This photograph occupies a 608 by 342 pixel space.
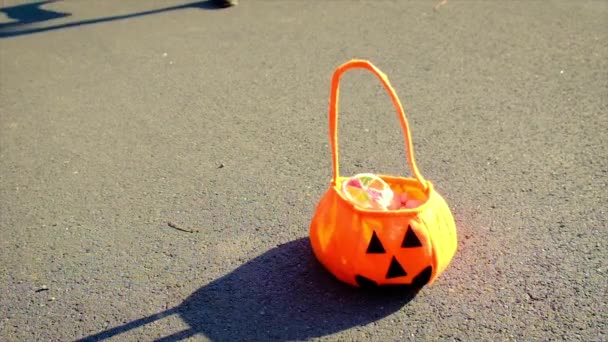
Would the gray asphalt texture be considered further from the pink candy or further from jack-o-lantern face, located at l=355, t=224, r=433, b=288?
the pink candy

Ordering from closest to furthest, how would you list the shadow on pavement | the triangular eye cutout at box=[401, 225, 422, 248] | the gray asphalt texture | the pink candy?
the triangular eye cutout at box=[401, 225, 422, 248] < the gray asphalt texture < the pink candy < the shadow on pavement

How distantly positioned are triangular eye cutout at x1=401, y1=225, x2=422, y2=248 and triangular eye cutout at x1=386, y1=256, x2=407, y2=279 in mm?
78

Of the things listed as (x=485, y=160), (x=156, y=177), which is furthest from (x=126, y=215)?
(x=485, y=160)

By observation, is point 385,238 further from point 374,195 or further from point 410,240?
point 374,195

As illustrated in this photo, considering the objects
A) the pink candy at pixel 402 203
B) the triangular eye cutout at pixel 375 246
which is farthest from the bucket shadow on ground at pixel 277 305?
the pink candy at pixel 402 203

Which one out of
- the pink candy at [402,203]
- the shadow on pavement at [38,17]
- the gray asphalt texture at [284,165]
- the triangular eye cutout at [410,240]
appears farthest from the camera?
the shadow on pavement at [38,17]

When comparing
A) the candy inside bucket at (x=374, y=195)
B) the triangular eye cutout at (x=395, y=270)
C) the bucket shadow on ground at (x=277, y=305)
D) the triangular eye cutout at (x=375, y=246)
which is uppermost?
the candy inside bucket at (x=374, y=195)

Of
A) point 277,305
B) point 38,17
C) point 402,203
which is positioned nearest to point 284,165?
point 402,203

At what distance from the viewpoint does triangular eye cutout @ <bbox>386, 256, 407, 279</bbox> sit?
2.86 meters

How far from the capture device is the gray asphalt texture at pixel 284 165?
9.75 ft

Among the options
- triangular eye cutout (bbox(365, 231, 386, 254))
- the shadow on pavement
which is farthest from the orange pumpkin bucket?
the shadow on pavement

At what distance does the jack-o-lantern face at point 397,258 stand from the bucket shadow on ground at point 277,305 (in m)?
0.13

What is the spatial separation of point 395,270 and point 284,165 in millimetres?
1361

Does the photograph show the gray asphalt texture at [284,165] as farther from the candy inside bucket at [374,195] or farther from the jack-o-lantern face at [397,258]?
the candy inside bucket at [374,195]
